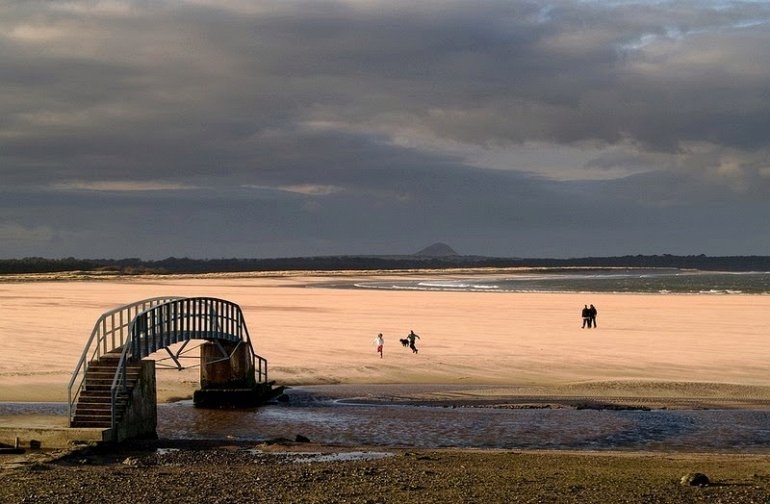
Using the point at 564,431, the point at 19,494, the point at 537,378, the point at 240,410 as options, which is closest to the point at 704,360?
the point at 537,378

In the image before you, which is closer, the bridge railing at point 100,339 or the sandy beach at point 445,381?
the sandy beach at point 445,381

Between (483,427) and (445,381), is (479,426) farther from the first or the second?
(445,381)

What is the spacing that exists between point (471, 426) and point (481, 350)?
591 inches

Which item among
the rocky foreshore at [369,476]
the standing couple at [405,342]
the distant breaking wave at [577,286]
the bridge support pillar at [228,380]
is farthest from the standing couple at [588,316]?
the distant breaking wave at [577,286]

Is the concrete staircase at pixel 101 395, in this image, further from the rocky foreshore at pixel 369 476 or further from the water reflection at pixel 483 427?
the water reflection at pixel 483 427

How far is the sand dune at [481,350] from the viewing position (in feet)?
95.8

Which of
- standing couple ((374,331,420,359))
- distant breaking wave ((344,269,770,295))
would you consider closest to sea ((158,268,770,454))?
standing couple ((374,331,420,359))

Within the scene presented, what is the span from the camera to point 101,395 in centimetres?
1994

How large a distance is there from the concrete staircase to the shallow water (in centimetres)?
182

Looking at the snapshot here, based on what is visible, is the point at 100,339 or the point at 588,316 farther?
the point at 588,316

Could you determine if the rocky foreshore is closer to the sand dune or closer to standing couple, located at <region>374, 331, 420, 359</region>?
the sand dune

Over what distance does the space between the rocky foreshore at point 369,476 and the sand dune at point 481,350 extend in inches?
378

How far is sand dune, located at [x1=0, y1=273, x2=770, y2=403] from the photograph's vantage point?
95.8 ft

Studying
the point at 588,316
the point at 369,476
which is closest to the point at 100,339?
the point at 369,476
